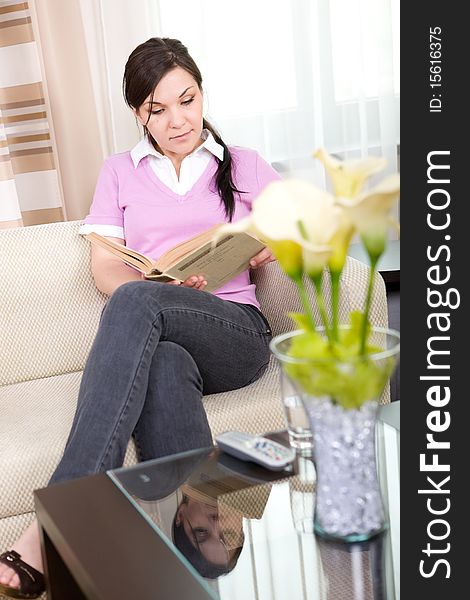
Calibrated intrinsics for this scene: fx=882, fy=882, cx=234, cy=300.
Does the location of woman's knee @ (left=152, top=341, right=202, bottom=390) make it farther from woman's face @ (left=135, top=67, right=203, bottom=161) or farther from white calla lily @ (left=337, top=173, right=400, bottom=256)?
white calla lily @ (left=337, top=173, right=400, bottom=256)

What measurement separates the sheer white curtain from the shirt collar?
86 centimetres

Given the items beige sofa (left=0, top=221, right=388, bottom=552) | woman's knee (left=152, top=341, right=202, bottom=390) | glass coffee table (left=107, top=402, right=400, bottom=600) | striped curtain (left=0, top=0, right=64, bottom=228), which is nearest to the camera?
glass coffee table (left=107, top=402, right=400, bottom=600)

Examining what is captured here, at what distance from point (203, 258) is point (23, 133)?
1.28 meters

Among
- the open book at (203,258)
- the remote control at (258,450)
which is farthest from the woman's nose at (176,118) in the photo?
the remote control at (258,450)

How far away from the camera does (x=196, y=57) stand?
9.77 ft

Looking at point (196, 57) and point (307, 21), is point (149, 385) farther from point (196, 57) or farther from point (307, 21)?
point (307, 21)

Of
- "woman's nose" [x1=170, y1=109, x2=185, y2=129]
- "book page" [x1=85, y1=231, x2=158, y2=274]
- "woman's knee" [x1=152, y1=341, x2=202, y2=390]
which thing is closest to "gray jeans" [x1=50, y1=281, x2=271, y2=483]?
"woman's knee" [x1=152, y1=341, x2=202, y2=390]

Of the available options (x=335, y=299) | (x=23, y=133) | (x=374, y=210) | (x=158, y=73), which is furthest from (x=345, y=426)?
(x=23, y=133)

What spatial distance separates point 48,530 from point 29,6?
194 cm

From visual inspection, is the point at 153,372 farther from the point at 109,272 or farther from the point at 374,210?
the point at 374,210

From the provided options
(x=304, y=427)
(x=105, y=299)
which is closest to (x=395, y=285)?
(x=105, y=299)

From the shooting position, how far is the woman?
1.46m

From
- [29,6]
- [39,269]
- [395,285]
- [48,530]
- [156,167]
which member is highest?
[29,6]

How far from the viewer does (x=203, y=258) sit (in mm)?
1702
